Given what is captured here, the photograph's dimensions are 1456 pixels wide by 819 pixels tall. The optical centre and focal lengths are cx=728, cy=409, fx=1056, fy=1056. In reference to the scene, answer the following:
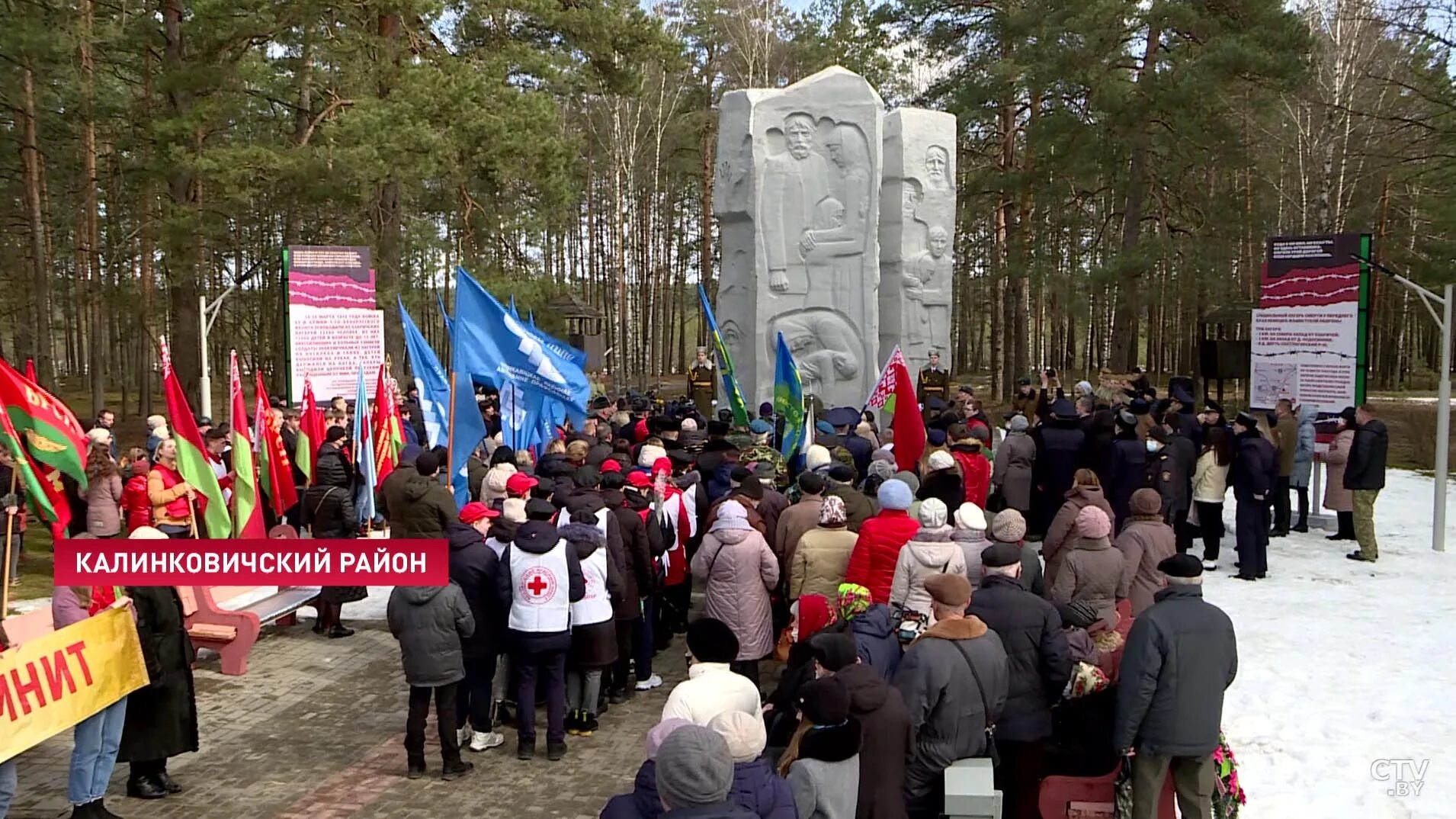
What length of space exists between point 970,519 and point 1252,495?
5461 millimetres

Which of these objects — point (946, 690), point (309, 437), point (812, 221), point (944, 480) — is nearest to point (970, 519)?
point (946, 690)

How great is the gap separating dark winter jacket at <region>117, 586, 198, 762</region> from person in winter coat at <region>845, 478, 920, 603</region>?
3737 millimetres

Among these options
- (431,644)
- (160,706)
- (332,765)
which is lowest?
(332,765)

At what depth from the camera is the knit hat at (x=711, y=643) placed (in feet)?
13.7

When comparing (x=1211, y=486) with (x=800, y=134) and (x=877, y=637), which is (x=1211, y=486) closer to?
(x=877, y=637)

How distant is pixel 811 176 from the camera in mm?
17719

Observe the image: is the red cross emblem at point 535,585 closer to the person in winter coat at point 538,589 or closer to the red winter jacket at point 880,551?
the person in winter coat at point 538,589

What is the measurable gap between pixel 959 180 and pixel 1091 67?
13186mm

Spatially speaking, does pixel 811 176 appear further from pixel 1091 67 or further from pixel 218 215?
pixel 218 215

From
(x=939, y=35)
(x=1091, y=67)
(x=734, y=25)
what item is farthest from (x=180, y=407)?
(x=734, y=25)

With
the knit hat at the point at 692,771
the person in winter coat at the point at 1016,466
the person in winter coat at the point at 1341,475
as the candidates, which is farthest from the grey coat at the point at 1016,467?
the knit hat at the point at 692,771

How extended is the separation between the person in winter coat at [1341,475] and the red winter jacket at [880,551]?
737 cm

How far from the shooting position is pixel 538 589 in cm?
600

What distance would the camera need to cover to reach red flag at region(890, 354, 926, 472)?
30.1ft
